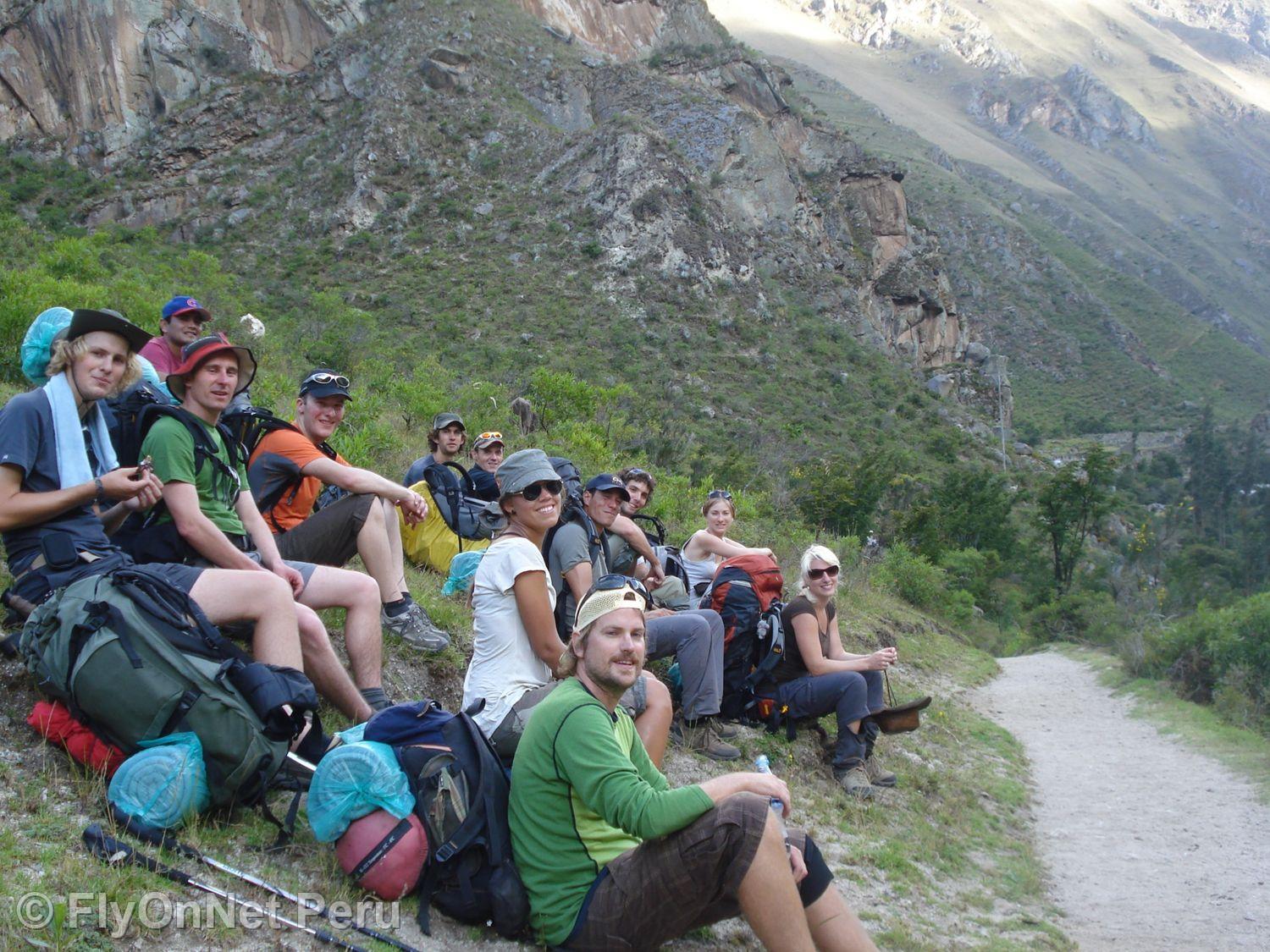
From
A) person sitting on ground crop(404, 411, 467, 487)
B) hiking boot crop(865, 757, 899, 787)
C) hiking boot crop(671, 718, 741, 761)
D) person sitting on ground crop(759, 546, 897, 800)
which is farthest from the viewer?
person sitting on ground crop(404, 411, 467, 487)

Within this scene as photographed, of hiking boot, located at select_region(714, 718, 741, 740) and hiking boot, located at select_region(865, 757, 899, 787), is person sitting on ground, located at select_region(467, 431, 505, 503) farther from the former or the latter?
hiking boot, located at select_region(865, 757, 899, 787)

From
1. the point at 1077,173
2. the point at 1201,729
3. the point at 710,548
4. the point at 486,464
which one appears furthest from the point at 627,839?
the point at 1077,173

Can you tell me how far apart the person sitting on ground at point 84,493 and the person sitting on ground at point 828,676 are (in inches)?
123

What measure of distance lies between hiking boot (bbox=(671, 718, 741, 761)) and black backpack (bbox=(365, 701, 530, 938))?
2.44 metres

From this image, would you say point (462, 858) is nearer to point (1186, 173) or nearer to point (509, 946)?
point (509, 946)

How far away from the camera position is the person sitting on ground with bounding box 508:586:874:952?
95.1 inches

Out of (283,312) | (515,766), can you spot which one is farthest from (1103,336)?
(515,766)

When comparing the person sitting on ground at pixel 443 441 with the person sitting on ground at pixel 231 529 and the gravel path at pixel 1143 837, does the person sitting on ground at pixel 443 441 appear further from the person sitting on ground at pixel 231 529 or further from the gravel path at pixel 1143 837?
the gravel path at pixel 1143 837

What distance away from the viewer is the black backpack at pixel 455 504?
5652mm

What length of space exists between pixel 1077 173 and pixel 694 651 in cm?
15055

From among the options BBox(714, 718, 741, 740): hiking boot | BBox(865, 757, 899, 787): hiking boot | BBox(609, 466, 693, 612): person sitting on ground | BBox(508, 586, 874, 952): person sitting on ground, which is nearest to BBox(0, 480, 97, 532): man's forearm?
BBox(508, 586, 874, 952): person sitting on ground

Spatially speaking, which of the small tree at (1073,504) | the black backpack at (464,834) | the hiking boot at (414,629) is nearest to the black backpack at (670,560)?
the hiking boot at (414,629)

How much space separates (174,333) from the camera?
480 cm

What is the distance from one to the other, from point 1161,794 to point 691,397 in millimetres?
20868
